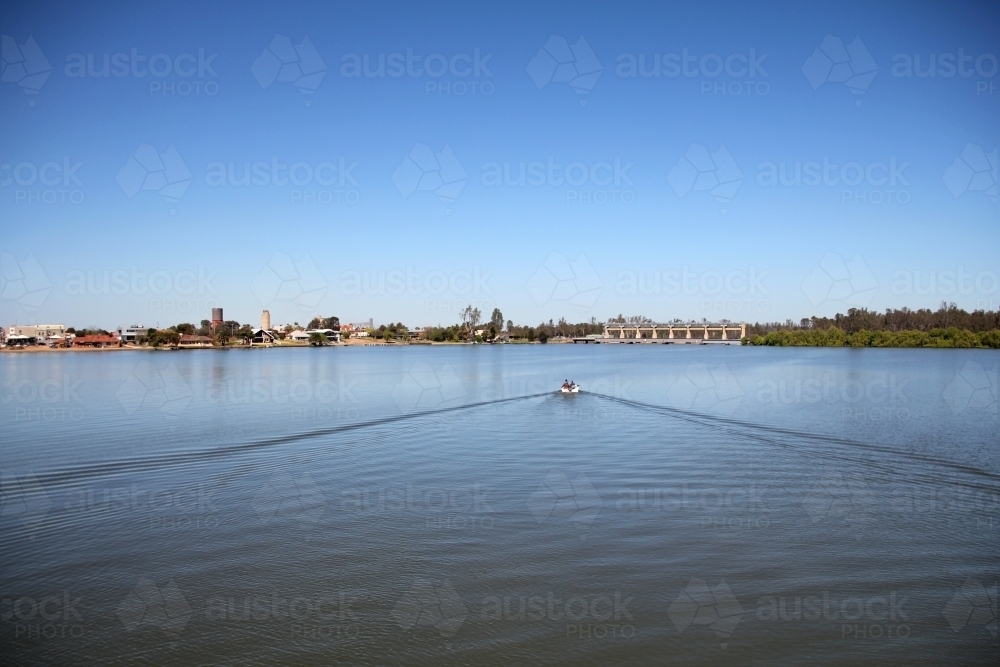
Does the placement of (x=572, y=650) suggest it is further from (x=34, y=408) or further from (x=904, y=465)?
(x=34, y=408)

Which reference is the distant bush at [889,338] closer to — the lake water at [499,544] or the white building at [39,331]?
the lake water at [499,544]

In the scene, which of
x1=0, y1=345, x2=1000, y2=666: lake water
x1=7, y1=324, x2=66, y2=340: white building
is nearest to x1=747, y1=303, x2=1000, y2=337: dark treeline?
x1=0, y1=345, x2=1000, y2=666: lake water

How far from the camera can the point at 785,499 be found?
13.6m

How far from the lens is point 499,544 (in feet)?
34.9

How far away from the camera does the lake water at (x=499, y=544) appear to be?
24.9 feet

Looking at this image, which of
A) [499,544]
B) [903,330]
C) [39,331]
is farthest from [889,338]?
[39,331]

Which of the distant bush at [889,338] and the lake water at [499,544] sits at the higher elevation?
the distant bush at [889,338]

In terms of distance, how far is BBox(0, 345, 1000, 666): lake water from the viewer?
24.9ft

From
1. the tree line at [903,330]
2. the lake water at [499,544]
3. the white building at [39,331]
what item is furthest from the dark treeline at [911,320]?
the white building at [39,331]

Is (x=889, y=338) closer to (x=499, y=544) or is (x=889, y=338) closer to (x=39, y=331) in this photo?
(x=499, y=544)

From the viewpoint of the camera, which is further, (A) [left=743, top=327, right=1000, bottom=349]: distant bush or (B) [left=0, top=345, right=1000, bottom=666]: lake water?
(A) [left=743, top=327, right=1000, bottom=349]: distant bush

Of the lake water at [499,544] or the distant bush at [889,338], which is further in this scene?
the distant bush at [889,338]

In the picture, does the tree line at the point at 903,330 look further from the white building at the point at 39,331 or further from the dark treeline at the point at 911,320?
the white building at the point at 39,331

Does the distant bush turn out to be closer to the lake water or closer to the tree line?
the tree line
